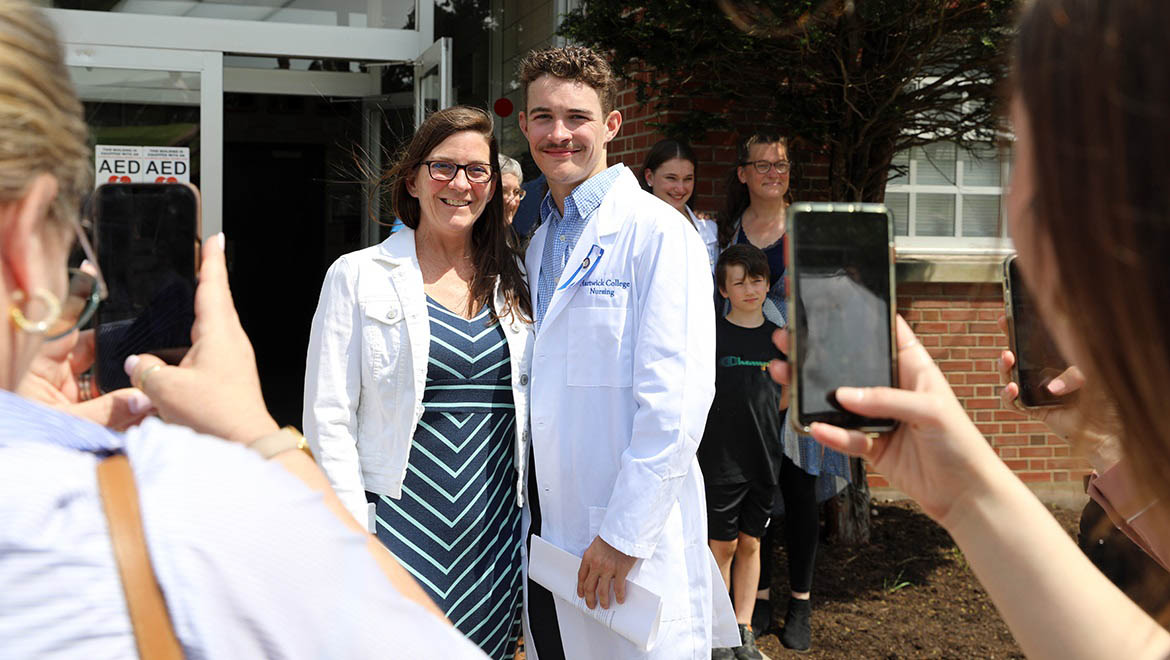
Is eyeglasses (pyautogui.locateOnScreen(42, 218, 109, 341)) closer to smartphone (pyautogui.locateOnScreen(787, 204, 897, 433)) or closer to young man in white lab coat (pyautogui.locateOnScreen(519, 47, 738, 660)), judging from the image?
smartphone (pyautogui.locateOnScreen(787, 204, 897, 433))

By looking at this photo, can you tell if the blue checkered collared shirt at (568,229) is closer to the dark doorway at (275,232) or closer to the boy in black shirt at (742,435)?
the boy in black shirt at (742,435)

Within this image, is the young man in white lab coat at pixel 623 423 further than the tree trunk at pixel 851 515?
No

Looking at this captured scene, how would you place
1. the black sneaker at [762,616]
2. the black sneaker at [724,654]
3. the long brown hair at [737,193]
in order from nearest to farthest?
the black sneaker at [724,654] → the black sneaker at [762,616] → the long brown hair at [737,193]

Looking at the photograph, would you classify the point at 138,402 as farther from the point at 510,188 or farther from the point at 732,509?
the point at 510,188

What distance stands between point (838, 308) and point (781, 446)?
3766mm

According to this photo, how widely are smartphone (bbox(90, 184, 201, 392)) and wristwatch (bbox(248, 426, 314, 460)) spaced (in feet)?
1.25

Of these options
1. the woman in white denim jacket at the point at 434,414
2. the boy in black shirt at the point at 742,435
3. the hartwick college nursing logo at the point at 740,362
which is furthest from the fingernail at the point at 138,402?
the hartwick college nursing logo at the point at 740,362

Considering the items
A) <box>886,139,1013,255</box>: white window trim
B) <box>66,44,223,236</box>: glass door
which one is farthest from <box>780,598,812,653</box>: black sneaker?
<box>66,44,223,236</box>: glass door

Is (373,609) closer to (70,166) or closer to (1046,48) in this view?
(70,166)

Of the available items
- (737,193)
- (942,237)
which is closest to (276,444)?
(737,193)

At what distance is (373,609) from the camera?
0.91m

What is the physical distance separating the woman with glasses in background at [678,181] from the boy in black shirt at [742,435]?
0.41 metres

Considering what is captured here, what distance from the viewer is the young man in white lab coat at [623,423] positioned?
2994 mm

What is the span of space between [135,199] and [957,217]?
23.8 ft
